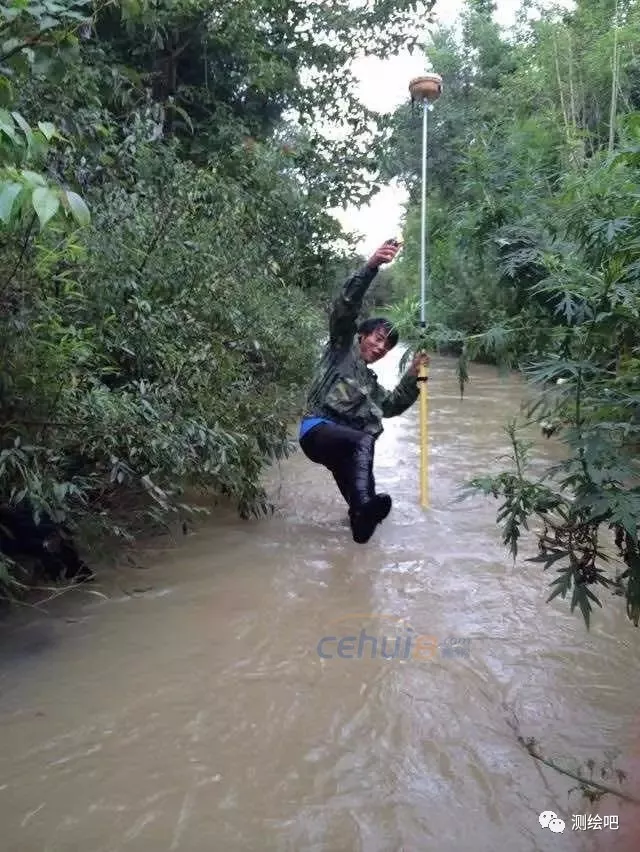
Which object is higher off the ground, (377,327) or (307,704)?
(377,327)

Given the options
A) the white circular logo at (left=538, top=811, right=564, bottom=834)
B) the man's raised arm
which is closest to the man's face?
the man's raised arm

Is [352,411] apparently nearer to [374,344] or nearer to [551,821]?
[374,344]

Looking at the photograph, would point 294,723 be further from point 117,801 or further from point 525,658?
point 525,658

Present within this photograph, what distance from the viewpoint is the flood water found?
7.50 feet

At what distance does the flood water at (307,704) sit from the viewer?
229 cm

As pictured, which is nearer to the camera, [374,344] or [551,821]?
[551,821]

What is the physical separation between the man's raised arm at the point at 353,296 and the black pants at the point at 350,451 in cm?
55

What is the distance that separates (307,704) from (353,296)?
2.34 metres

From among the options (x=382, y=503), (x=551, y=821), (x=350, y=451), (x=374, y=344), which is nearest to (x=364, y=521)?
(x=382, y=503)

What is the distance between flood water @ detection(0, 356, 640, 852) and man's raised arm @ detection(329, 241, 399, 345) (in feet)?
4.42

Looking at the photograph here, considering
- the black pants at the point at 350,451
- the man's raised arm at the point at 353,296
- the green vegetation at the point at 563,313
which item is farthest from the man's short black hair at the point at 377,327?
the green vegetation at the point at 563,313

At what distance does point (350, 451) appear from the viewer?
476cm

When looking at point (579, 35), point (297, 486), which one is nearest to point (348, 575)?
point (297, 486)

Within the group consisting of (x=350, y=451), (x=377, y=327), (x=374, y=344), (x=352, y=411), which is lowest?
(x=350, y=451)
